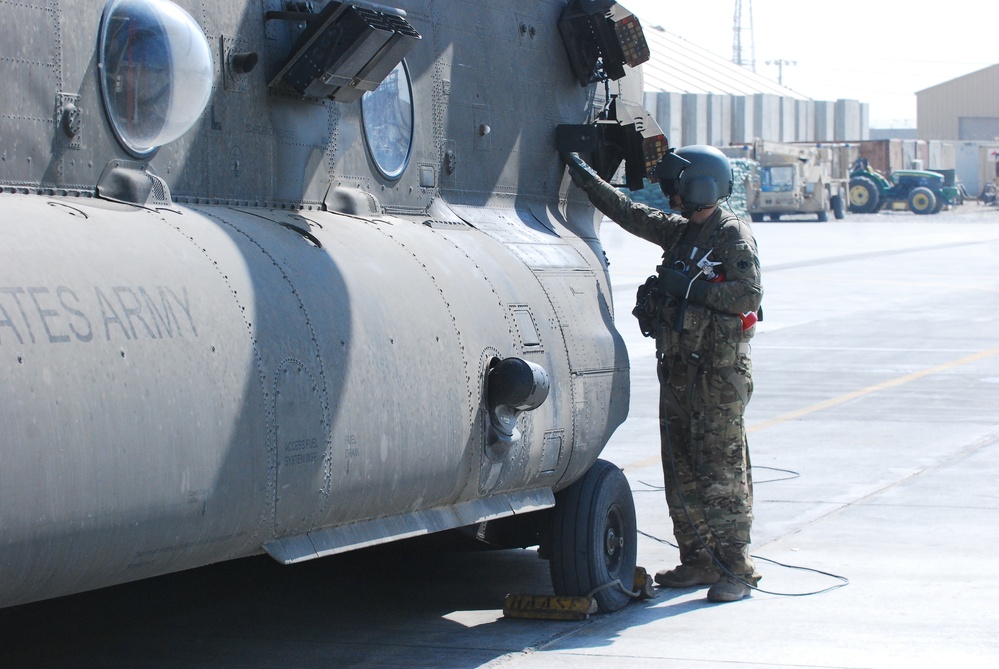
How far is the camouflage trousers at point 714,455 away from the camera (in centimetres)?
700

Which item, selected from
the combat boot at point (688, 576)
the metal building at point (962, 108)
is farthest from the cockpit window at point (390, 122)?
the metal building at point (962, 108)

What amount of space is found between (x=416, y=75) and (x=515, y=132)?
0.87 m

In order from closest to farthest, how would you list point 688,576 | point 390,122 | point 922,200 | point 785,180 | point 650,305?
point 390,122 < point 650,305 < point 688,576 < point 785,180 < point 922,200

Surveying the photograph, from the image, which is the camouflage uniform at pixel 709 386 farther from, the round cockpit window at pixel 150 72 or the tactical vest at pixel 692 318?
the round cockpit window at pixel 150 72

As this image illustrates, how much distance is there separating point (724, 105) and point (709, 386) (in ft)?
164

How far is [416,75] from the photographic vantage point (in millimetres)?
6520

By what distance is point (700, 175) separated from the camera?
23.4 feet

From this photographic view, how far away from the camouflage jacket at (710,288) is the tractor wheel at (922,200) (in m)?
50.4

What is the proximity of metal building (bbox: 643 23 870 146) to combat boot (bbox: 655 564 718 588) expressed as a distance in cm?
4354

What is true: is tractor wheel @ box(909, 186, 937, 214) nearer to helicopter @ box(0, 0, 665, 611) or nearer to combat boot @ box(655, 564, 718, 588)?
helicopter @ box(0, 0, 665, 611)

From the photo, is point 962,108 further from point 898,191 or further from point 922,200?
point 922,200

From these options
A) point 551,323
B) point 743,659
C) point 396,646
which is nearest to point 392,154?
point 551,323

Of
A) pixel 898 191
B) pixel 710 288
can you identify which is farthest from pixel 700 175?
pixel 898 191

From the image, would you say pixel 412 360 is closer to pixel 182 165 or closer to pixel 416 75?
pixel 182 165
